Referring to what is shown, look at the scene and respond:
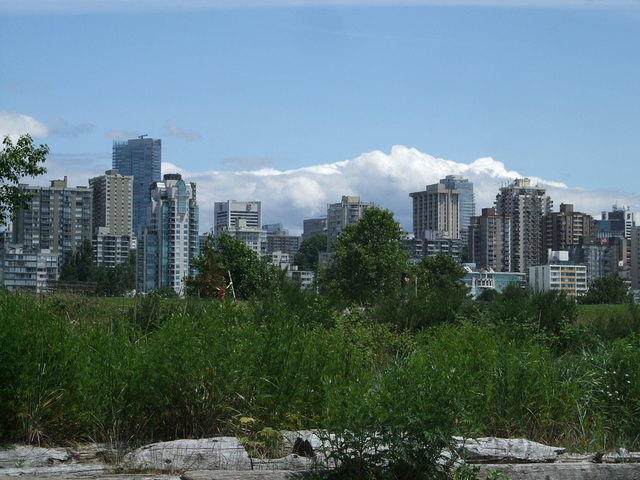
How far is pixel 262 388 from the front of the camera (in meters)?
7.96

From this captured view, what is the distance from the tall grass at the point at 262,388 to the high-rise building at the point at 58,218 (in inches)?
6340

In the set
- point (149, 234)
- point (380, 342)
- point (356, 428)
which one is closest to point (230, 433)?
point (356, 428)

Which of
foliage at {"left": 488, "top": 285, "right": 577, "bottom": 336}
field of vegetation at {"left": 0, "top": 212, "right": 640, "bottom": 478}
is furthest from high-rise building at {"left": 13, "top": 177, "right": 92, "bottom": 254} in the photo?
field of vegetation at {"left": 0, "top": 212, "right": 640, "bottom": 478}

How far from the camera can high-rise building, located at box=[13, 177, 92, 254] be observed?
16662 cm

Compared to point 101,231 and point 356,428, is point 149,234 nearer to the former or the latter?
point 101,231

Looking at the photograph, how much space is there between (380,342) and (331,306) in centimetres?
141

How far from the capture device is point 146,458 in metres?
6.95

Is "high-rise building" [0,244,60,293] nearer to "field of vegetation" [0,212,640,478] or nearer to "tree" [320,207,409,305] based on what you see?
"tree" [320,207,409,305]

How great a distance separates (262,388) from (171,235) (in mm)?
155238

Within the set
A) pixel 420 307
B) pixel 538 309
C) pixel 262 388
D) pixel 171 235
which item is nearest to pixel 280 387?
pixel 262 388

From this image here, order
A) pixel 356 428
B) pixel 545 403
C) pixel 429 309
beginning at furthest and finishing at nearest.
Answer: pixel 429 309 → pixel 545 403 → pixel 356 428

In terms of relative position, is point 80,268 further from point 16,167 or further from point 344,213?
point 16,167

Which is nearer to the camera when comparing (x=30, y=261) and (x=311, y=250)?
(x=30, y=261)

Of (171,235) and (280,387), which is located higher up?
(171,235)
